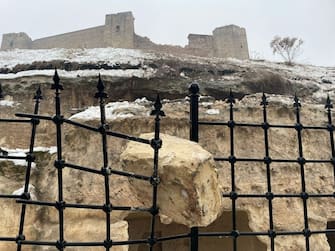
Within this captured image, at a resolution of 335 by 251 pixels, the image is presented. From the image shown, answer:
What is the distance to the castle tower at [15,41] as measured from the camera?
22547 millimetres

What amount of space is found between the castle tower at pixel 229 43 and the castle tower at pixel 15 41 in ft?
31.6

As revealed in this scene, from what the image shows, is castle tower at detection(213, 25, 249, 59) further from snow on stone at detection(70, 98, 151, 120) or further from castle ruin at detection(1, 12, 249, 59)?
snow on stone at detection(70, 98, 151, 120)

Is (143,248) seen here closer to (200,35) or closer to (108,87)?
(108,87)

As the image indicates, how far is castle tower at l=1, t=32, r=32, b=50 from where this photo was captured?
2255 centimetres

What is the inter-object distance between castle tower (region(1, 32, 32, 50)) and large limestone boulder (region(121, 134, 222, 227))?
2179 centimetres

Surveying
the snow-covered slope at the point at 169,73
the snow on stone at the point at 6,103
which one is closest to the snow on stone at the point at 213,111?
the snow-covered slope at the point at 169,73

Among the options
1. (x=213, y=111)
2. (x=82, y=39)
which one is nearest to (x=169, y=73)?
(x=213, y=111)

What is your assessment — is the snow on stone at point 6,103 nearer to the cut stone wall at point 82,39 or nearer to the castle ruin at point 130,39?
the castle ruin at point 130,39

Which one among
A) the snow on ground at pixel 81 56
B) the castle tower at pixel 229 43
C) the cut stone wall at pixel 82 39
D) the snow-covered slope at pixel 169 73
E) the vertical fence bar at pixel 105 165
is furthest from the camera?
the cut stone wall at pixel 82 39

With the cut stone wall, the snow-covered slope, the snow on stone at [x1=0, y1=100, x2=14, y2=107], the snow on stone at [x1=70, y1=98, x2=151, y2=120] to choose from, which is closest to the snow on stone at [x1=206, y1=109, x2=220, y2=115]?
the snow on stone at [x1=70, y1=98, x2=151, y2=120]

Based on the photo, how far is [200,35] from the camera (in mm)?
20156

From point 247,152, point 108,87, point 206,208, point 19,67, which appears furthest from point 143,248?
point 206,208

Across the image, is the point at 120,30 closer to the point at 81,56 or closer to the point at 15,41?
the point at 15,41

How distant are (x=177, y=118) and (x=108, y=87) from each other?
89.2 inches
